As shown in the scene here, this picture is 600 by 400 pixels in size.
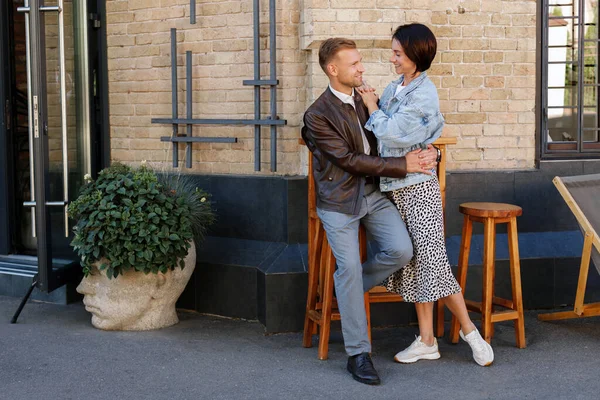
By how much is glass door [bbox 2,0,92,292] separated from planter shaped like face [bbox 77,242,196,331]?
49 cm

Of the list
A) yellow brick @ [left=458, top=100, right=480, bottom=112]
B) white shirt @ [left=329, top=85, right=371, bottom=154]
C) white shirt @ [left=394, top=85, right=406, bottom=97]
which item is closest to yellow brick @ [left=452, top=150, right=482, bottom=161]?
yellow brick @ [left=458, top=100, right=480, bottom=112]

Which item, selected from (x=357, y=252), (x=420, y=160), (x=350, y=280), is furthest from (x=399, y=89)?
(x=350, y=280)

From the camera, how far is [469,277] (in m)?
6.16

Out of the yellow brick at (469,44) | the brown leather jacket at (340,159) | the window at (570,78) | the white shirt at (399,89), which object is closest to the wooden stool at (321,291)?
the brown leather jacket at (340,159)

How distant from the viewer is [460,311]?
521cm

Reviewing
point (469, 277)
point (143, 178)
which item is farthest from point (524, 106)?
point (143, 178)

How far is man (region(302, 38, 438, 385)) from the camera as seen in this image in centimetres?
491

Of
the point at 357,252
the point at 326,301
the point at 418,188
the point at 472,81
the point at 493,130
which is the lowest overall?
the point at 326,301

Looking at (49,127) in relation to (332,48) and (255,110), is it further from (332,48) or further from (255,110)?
(332,48)

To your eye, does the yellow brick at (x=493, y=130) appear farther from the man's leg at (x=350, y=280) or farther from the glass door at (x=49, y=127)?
the glass door at (x=49, y=127)

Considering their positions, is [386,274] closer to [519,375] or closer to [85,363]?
[519,375]

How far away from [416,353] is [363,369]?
47 cm

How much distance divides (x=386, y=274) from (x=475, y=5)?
2.32 meters

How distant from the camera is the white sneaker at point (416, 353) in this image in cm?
528
